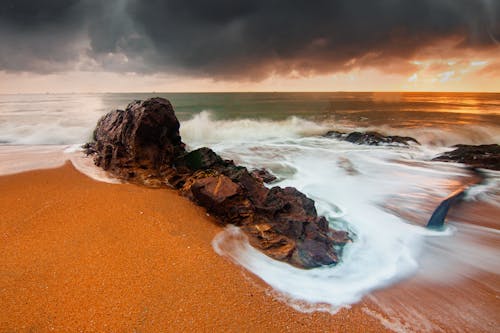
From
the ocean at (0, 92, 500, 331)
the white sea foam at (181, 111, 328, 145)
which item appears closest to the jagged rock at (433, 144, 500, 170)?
the ocean at (0, 92, 500, 331)

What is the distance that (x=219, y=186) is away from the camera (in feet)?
15.9

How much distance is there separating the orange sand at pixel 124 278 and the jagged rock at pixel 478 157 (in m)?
11.5

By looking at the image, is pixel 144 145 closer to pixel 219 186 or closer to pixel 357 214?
pixel 219 186

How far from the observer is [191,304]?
2727mm

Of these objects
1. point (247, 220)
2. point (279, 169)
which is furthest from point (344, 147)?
point (247, 220)

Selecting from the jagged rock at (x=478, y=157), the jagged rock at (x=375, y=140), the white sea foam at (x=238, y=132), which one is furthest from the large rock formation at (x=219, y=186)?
the jagged rock at (x=375, y=140)

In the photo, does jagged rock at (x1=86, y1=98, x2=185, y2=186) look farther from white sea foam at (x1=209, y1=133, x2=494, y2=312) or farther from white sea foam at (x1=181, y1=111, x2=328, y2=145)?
white sea foam at (x1=181, y1=111, x2=328, y2=145)

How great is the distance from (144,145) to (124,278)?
14.0 feet

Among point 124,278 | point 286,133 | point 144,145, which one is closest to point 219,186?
point 124,278

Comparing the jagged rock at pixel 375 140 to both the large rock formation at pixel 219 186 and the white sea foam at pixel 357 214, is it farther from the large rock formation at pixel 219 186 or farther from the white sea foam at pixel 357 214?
the large rock formation at pixel 219 186

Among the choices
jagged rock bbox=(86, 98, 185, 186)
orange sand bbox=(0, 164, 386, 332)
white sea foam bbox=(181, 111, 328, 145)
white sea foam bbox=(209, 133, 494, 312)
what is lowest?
white sea foam bbox=(181, 111, 328, 145)

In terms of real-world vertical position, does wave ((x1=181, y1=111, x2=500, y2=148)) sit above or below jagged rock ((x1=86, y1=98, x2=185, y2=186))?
below

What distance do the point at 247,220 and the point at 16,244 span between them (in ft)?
10.7

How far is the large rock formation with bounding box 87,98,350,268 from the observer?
4.20 meters
